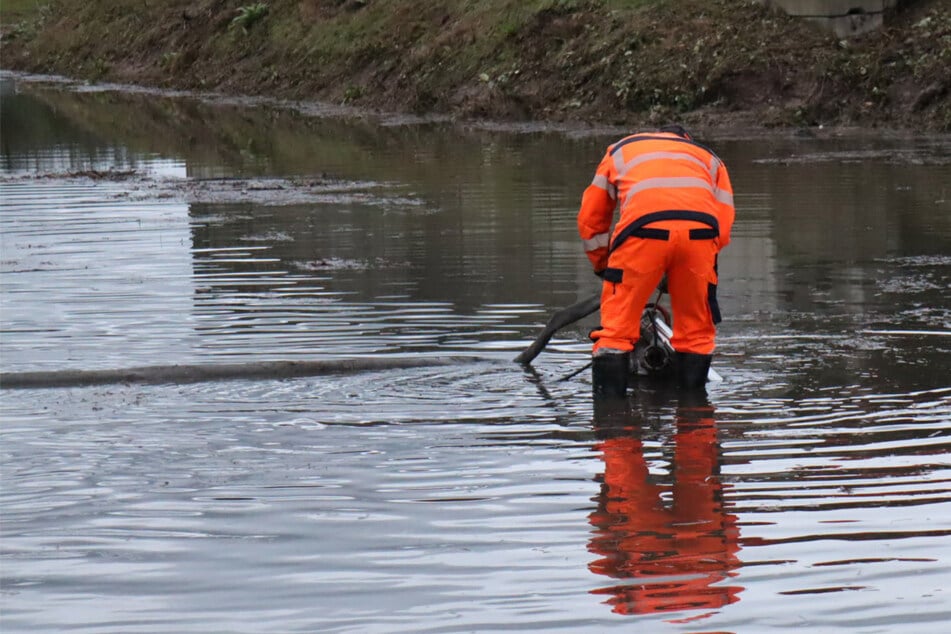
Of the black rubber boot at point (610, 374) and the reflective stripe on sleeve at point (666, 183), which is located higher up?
the reflective stripe on sleeve at point (666, 183)

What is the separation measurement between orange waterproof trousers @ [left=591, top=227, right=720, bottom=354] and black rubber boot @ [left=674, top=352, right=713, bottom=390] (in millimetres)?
36

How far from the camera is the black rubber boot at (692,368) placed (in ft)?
25.1

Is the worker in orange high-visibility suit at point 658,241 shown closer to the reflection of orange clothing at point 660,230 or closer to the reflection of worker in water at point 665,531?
the reflection of orange clothing at point 660,230

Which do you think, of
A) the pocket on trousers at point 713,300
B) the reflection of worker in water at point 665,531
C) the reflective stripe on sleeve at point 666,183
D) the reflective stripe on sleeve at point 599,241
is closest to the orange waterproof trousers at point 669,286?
the pocket on trousers at point 713,300

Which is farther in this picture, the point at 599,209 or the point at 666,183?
the point at 599,209

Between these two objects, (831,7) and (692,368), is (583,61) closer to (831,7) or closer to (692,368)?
(831,7)

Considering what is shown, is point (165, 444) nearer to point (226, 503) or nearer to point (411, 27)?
point (226, 503)

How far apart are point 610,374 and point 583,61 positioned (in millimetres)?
20207

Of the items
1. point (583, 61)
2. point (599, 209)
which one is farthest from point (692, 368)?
point (583, 61)

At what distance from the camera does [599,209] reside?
762 centimetres

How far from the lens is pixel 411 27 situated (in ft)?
107

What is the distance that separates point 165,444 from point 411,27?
87.1ft

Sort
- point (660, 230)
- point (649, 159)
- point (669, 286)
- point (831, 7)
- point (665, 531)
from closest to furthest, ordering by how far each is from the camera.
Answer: point (665, 531), point (660, 230), point (649, 159), point (669, 286), point (831, 7)

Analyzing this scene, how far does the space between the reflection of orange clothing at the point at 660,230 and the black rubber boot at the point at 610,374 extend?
3.0 inches
